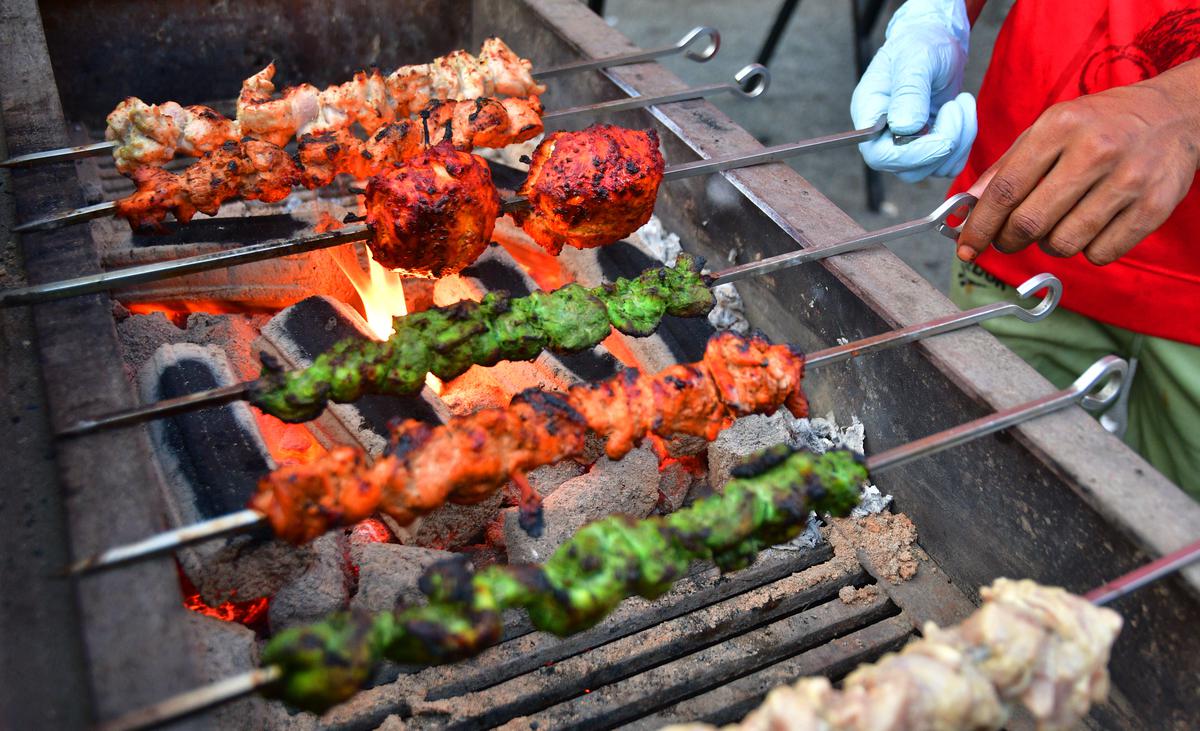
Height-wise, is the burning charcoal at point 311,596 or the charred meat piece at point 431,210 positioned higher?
the charred meat piece at point 431,210

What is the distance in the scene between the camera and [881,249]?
2818 mm

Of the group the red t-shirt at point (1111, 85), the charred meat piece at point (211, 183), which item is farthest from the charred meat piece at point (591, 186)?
the red t-shirt at point (1111, 85)

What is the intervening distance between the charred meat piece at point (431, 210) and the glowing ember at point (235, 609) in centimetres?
104

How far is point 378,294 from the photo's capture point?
330cm

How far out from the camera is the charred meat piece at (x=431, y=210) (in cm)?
254

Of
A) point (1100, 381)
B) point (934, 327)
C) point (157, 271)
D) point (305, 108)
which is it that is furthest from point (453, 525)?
point (1100, 381)

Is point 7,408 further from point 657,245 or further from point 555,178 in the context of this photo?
point 657,245

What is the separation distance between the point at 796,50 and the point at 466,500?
794 centimetres

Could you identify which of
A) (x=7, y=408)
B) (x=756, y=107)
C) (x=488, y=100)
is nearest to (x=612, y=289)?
(x=488, y=100)

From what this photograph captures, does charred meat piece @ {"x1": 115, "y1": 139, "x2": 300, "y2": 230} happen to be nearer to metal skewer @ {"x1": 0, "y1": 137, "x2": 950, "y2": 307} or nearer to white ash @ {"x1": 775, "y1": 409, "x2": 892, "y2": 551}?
metal skewer @ {"x1": 0, "y1": 137, "x2": 950, "y2": 307}

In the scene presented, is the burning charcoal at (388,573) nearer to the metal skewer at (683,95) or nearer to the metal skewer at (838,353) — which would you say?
the metal skewer at (838,353)

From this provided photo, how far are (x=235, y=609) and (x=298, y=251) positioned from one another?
3.33ft

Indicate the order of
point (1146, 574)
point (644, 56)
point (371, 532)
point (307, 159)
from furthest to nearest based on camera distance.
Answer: point (644, 56)
point (307, 159)
point (371, 532)
point (1146, 574)

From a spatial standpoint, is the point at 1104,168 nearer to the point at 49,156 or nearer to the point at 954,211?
the point at 954,211
